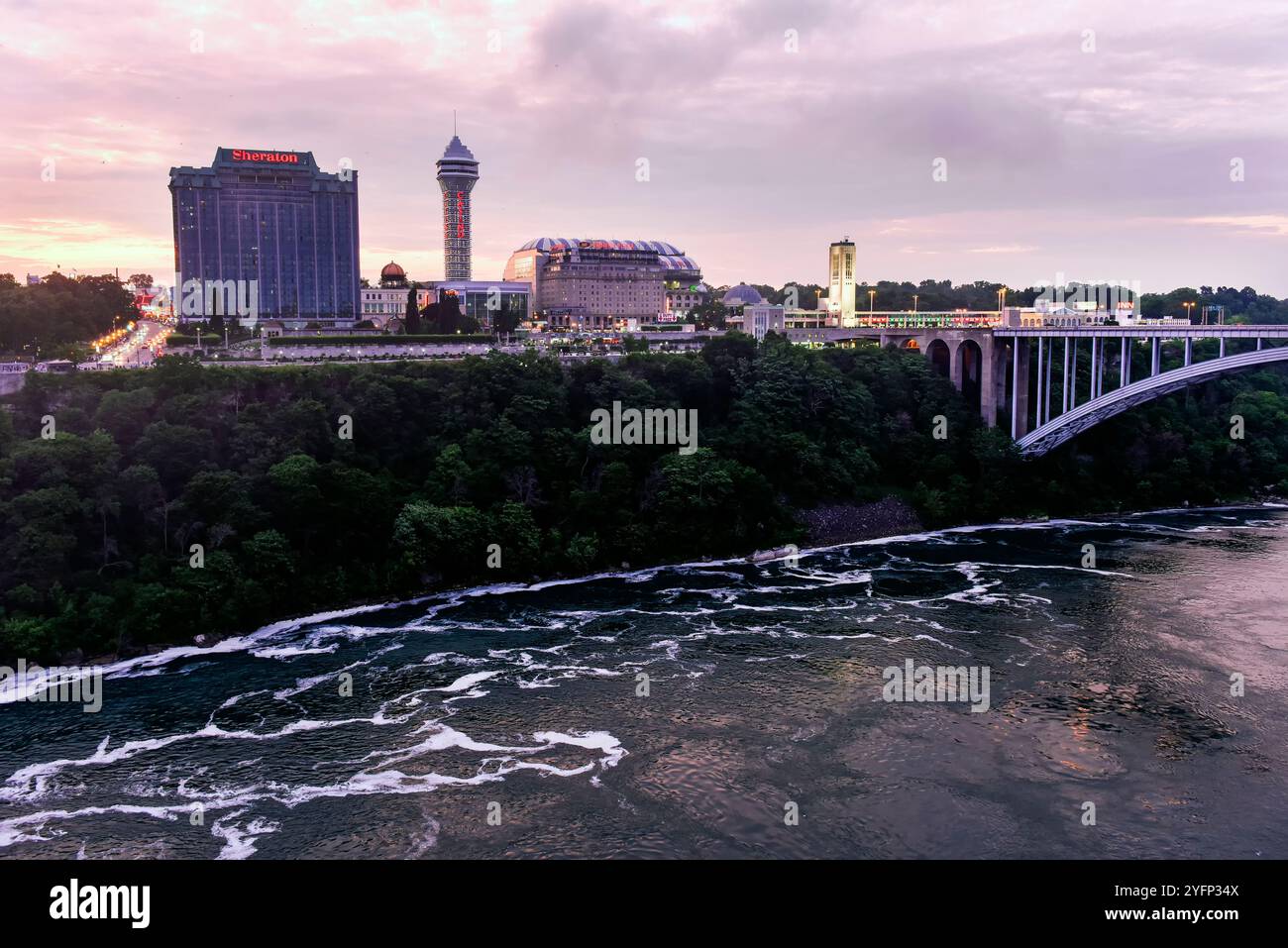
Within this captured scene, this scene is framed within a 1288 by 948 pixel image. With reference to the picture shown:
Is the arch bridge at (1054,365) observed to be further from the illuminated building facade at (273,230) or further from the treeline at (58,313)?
the illuminated building facade at (273,230)

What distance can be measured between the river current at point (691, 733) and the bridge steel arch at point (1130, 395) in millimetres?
8857

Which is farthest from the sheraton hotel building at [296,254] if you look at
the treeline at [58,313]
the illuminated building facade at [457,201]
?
the illuminated building facade at [457,201]

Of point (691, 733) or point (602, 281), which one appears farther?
point (602, 281)

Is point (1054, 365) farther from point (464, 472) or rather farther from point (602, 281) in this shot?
point (602, 281)

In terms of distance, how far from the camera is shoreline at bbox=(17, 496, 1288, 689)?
30141 mm

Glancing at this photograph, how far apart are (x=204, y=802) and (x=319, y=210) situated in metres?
91.5

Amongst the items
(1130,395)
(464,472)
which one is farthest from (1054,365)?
(464,472)

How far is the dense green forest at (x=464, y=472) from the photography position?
108ft

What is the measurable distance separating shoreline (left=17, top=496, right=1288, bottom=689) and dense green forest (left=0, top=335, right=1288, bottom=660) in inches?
18.8

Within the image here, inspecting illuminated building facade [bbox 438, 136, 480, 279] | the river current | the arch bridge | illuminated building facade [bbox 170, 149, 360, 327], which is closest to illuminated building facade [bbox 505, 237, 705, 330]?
illuminated building facade [bbox 438, 136, 480, 279]

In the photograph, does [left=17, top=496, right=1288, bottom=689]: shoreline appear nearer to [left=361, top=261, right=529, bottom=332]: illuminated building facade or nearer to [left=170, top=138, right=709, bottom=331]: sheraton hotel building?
[left=170, top=138, right=709, bottom=331]: sheraton hotel building

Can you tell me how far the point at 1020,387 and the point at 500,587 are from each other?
34143 mm

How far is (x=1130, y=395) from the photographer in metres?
47.0
